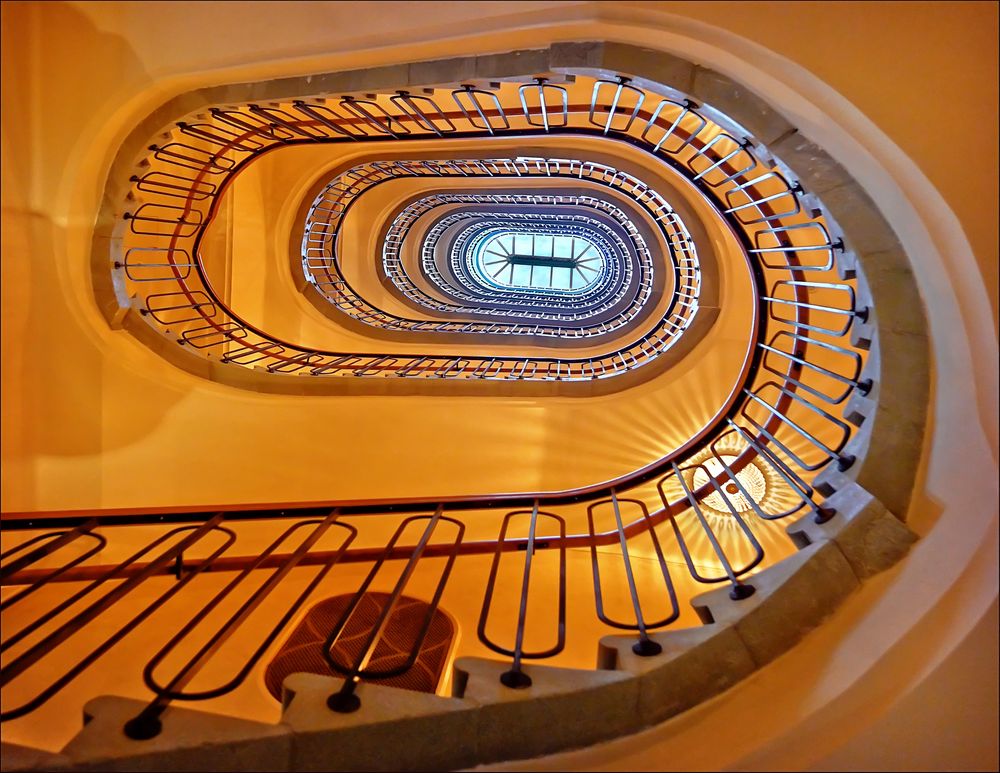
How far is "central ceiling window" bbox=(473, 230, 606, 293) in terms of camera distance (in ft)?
44.6

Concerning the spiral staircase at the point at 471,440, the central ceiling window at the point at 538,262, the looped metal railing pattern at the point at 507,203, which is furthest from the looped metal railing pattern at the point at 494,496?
the central ceiling window at the point at 538,262

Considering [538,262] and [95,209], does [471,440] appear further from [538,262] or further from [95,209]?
[538,262]

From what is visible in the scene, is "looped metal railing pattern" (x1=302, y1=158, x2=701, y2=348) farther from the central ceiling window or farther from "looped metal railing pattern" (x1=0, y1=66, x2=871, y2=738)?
the central ceiling window

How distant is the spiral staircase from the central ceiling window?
11.1 ft

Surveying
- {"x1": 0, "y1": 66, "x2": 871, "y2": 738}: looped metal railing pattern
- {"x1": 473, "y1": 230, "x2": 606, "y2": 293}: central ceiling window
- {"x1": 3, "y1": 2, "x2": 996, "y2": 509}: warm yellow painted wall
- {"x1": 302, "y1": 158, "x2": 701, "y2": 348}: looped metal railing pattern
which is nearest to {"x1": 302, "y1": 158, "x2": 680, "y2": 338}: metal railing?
{"x1": 302, "y1": 158, "x2": 701, "y2": 348}: looped metal railing pattern

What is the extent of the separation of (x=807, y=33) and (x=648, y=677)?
1.96m

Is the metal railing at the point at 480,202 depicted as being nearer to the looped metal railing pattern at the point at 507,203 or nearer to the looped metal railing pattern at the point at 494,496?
the looped metal railing pattern at the point at 507,203

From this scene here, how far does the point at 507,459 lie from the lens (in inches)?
219

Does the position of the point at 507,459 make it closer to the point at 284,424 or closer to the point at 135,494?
the point at 284,424

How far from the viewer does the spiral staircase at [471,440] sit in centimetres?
186

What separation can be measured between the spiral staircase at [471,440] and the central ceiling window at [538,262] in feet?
11.1

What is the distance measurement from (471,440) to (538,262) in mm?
9437

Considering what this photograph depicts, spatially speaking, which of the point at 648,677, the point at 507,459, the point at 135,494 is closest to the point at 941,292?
the point at 648,677

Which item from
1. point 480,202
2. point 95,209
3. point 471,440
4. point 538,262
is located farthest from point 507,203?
point 95,209
